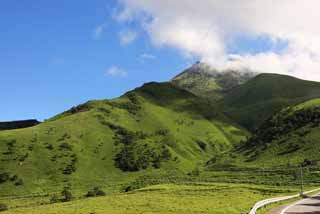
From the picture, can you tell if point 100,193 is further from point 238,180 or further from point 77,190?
point 238,180

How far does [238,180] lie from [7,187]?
10503cm

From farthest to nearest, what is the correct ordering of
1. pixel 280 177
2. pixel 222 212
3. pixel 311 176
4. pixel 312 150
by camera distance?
1. pixel 312 150
2. pixel 280 177
3. pixel 311 176
4. pixel 222 212

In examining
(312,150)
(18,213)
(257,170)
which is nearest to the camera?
(18,213)

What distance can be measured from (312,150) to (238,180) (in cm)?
5677

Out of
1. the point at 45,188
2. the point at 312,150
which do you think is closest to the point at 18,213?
the point at 45,188

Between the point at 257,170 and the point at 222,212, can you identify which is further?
the point at 257,170

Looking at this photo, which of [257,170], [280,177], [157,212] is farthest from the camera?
[257,170]

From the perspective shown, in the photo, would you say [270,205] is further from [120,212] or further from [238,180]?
[238,180]

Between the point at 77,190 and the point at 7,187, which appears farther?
the point at 7,187

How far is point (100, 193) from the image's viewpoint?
150 m

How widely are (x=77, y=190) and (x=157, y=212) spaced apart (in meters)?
130

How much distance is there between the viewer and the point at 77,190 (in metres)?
184

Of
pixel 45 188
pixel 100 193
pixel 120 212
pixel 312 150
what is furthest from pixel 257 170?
pixel 120 212

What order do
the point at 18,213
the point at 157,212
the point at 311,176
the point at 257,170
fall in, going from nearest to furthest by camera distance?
the point at 157,212 < the point at 18,213 < the point at 311,176 < the point at 257,170
